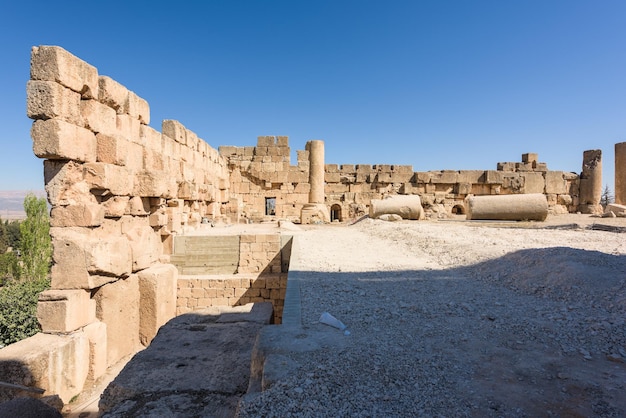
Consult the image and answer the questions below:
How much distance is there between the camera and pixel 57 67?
173 inches

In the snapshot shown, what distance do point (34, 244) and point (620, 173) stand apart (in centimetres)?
3278

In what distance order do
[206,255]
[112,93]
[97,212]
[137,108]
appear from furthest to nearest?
[206,255], [137,108], [112,93], [97,212]

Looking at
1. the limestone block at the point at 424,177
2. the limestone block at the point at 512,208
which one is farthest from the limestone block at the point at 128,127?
the limestone block at the point at 424,177

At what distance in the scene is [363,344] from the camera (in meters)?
2.59

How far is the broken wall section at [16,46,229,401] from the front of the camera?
4438 millimetres

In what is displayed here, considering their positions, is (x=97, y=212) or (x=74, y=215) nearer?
(x=74, y=215)

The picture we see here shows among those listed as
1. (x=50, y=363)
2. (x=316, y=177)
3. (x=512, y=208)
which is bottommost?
(x=50, y=363)

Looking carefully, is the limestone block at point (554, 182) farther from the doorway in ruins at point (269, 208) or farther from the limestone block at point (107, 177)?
→ the limestone block at point (107, 177)

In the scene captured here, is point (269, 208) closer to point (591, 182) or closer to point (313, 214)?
point (313, 214)

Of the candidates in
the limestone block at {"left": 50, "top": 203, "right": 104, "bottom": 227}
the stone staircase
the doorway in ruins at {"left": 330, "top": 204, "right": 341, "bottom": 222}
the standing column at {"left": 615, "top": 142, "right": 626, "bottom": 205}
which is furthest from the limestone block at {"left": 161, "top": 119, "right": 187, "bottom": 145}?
the standing column at {"left": 615, "top": 142, "right": 626, "bottom": 205}

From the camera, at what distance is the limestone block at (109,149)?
5273 mm

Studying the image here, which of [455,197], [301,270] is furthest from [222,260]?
[455,197]

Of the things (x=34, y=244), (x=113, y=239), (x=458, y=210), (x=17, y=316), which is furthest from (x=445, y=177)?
(x=34, y=244)

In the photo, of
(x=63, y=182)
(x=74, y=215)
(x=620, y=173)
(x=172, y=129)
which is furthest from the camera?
(x=620, y=173)
